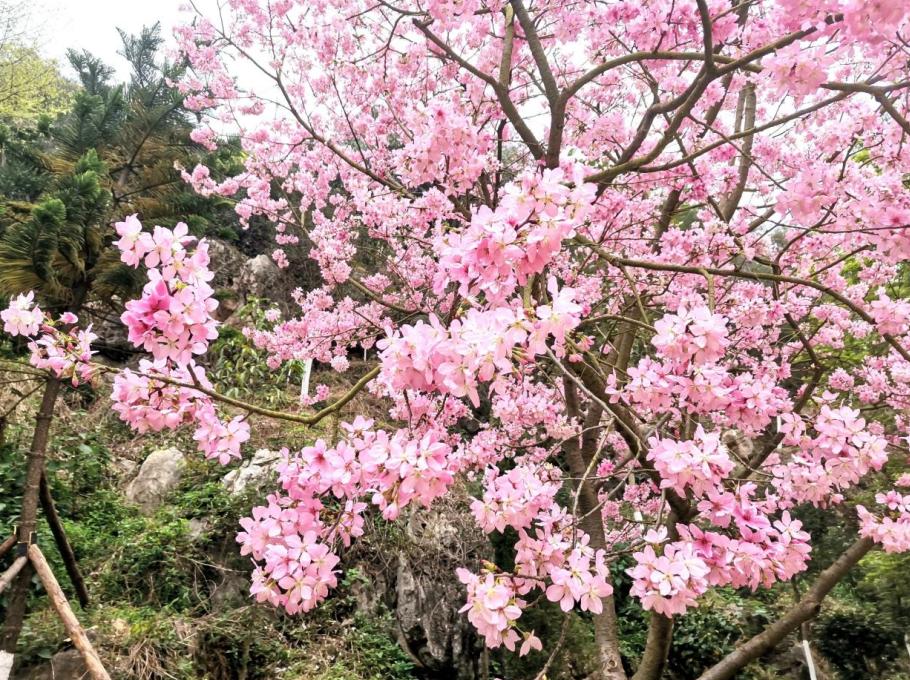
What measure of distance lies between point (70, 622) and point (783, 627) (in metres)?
3.41

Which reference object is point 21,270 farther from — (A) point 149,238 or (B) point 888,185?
(B) point 888,185

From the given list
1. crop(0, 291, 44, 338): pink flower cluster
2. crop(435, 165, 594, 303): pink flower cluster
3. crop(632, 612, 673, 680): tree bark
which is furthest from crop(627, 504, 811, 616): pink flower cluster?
crop(0, 291, 44, 338): pink flower cluster

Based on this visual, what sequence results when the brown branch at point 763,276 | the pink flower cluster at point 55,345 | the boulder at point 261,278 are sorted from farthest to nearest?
the boulder at point 261,278 → the brown branch at point 763,276 → the pink flower cluster at point 55,345

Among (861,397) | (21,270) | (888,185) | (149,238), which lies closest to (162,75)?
(21,270)

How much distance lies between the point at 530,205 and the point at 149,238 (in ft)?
3.16

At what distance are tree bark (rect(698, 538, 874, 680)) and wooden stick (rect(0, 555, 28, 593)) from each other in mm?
3231

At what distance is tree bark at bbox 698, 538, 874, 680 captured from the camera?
2945mm

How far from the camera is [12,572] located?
87.0 inches

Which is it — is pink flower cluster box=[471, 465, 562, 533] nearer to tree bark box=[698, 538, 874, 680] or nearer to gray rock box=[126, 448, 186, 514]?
tree bark box=[698, 538, 874, 680]

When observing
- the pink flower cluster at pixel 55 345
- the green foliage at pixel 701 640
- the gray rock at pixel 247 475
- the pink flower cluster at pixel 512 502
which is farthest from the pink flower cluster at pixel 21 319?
the green foliage at pixel 701 640

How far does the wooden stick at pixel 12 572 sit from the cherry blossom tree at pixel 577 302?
32.3 inches

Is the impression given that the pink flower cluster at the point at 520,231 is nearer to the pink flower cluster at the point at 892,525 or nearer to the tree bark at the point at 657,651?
the pink flower cluster at the point at 892,525

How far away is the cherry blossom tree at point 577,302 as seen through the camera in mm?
1396

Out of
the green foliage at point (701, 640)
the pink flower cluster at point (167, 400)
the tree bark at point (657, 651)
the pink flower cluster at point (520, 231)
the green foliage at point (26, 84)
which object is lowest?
the green foliage at point (701, 640)
